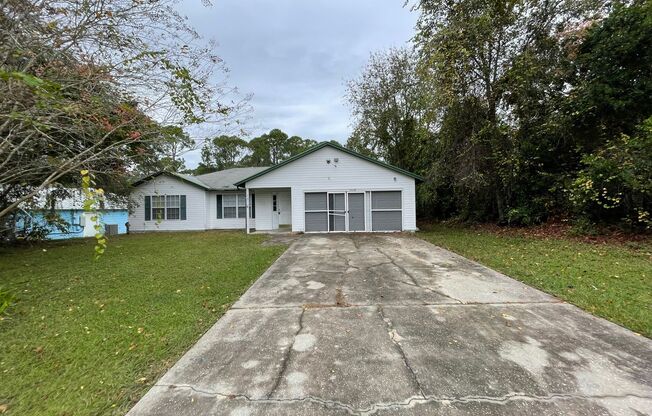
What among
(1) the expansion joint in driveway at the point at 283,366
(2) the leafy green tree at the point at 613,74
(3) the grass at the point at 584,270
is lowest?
(1) the expansion joint in driveway at the point at 283,366

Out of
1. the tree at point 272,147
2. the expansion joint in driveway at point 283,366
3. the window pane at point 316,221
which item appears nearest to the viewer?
the expansion joint in driveway at point 283,366

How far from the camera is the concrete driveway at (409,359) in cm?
227

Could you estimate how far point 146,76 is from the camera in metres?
5.08

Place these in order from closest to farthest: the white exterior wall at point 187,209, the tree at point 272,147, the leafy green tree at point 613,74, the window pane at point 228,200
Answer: the leafy green tree at point 613,74 → the white exterior wall at point 187,209 → the window pane at point 228,200 → the tree at point 272,147

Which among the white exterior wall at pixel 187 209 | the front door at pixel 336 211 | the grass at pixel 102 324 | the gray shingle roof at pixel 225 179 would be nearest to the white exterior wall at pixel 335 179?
the front door at pixel 336 211

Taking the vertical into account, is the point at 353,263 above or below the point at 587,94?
below

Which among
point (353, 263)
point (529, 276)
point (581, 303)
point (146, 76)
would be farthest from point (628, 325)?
point (146, 76)

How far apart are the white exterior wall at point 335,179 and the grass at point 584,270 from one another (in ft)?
15.0

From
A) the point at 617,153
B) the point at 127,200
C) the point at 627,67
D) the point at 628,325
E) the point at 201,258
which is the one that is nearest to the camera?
the point at 628,325

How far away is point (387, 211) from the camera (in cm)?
1444

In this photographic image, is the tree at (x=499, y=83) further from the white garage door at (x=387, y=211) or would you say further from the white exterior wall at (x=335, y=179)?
the white garage door at (x=387, y=211)

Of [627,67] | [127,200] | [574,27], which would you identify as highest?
[574,27]

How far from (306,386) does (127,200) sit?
16.4m

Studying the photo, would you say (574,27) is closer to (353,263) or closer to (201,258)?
(353,263)
